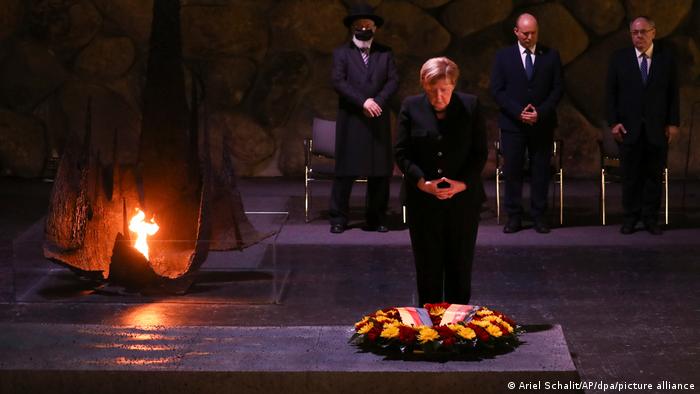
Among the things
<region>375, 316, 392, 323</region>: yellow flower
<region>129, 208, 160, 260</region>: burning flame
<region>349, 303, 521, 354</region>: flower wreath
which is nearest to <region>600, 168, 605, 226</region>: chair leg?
<region>129, 208, 160, 260</region>: burning flame

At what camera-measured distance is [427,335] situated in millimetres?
5090

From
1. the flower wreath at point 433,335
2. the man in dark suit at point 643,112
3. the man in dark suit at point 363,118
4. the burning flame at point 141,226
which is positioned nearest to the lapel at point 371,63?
the man in dark suit at point 363,118

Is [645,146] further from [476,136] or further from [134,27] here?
[134,27]

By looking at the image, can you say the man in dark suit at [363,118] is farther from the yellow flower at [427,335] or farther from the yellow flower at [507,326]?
the yellow flower at [427,335]

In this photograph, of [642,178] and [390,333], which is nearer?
[390,333]

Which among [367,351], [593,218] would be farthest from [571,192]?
[367,351]

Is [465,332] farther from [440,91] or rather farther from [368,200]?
[368,200]

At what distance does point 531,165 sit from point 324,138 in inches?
57.7

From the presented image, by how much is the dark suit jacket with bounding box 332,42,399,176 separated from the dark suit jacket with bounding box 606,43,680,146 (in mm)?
1510

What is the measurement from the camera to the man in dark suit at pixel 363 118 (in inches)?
A: 363

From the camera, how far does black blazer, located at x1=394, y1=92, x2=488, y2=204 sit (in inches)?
234

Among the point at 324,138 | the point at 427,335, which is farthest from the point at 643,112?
the point at 427,335

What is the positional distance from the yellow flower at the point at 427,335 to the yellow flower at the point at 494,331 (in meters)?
0.20

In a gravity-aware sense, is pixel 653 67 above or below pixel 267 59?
below
